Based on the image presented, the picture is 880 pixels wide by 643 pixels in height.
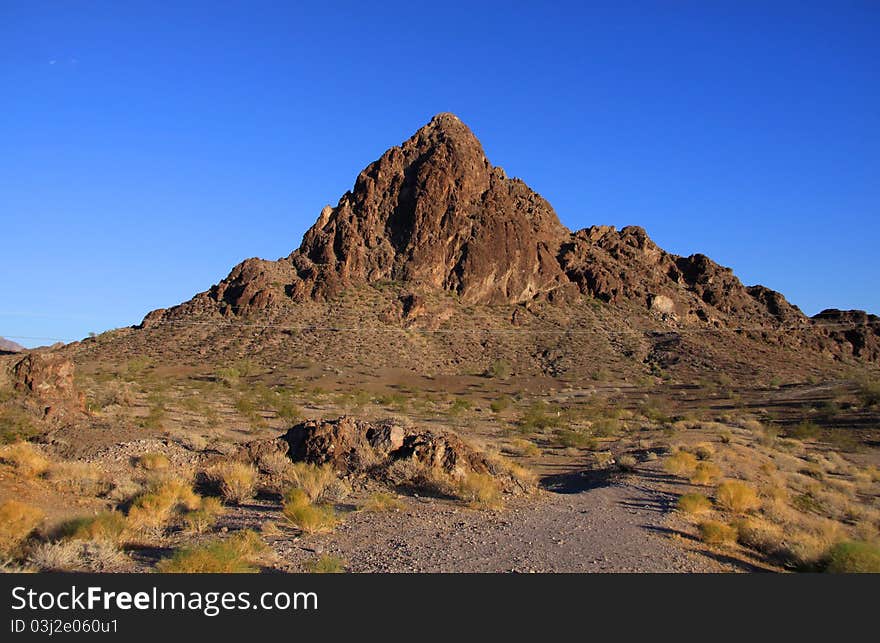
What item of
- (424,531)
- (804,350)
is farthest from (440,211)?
(424,531)

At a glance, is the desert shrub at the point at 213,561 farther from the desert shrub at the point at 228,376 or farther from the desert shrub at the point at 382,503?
the desert shrub at the point at 228,376

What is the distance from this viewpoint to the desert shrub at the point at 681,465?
17.9m

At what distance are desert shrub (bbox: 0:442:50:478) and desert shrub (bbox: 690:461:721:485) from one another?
16054 millimetres

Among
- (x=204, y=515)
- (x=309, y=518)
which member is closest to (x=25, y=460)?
(x=204, y=515)

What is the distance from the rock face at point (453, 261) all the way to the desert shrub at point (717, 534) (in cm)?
5974

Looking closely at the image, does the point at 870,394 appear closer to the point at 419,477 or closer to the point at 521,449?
the point at 521,449

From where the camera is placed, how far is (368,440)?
50.1ft

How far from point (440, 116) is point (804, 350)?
59231 mm

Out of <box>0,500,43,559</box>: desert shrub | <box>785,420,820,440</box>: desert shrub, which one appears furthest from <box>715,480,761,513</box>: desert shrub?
<box>785,420,820,440</box>: desert shrub

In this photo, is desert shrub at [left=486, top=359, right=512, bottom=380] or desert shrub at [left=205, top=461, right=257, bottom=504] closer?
desert shrub at [left=205, top=461, right=257, bottom=504]

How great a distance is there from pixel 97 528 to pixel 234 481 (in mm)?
3959

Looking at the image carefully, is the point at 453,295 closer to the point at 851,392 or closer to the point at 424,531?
the point at 851,392

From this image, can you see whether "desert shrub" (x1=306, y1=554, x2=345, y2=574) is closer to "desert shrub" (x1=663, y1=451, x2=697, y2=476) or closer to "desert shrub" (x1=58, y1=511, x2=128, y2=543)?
"desert shrub" (x1=58, y1=511, x2=128, y2=543)

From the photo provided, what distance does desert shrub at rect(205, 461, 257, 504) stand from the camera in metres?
12.7
